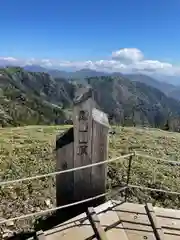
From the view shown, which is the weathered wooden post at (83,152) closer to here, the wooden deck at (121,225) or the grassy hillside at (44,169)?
the wooden deck at (121,225)

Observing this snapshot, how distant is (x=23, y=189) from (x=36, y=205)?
902mm

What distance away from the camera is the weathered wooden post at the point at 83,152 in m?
6.37

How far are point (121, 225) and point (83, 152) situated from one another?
5.23ft

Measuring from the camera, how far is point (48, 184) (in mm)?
10281

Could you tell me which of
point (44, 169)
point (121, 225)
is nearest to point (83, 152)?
point (121, 225)

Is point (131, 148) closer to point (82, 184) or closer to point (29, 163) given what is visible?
point (29, 163)

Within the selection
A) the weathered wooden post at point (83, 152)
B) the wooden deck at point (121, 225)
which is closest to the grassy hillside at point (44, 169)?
the weathered wooden post at point (83, 152)

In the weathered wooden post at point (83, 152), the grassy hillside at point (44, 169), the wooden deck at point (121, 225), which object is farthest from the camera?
the grassy hillside at point (44, 169)

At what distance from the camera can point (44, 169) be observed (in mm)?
11320

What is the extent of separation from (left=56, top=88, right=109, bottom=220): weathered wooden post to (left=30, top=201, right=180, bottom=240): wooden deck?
512mm

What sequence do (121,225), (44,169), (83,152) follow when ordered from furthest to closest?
1. (44,169)
2. (83,152)
3. (121,225)

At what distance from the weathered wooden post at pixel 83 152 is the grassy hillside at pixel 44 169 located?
6.89 ft

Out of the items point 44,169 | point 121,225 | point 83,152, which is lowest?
point 44,169

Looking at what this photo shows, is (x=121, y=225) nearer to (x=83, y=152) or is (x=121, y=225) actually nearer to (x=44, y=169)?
(x=83, y=152)
